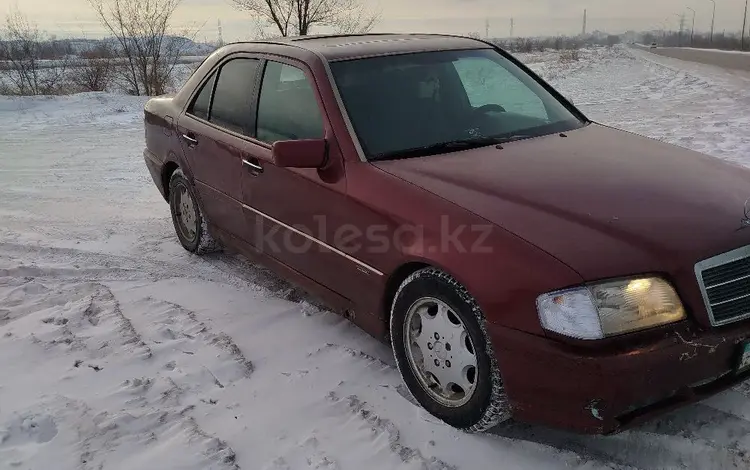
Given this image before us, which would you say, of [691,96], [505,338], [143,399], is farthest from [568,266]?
[691,96]

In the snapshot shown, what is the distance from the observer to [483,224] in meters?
2.56

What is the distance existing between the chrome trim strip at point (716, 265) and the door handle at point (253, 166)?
2.40 meters

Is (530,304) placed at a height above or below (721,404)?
above

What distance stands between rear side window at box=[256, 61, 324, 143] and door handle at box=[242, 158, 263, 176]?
0.51 feet

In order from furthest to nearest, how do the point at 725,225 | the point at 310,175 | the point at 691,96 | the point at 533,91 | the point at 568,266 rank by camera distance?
the point at 691,96 < the point at 533,91 < the point at 310,175 < the point at 725,225 < the point at 568,266

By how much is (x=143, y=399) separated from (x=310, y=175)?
1.37m

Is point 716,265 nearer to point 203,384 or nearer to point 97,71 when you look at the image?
point 203,384

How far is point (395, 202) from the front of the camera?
2.91 m

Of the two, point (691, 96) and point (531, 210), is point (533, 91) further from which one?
point (691, 96)

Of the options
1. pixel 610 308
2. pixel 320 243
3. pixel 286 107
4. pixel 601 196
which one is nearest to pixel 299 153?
pixel 320 243

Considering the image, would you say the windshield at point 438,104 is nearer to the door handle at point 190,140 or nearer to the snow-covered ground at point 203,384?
the snow-covered ground at point 203,384

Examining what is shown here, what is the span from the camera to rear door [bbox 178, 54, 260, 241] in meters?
4.08

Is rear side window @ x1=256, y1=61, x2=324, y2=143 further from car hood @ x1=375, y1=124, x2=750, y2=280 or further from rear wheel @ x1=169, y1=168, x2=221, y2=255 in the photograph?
rear wheel @ x1=169, y1=168, x2=221, y2=255

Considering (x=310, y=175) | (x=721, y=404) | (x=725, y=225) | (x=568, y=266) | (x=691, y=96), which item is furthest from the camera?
(x=691, y=96)
